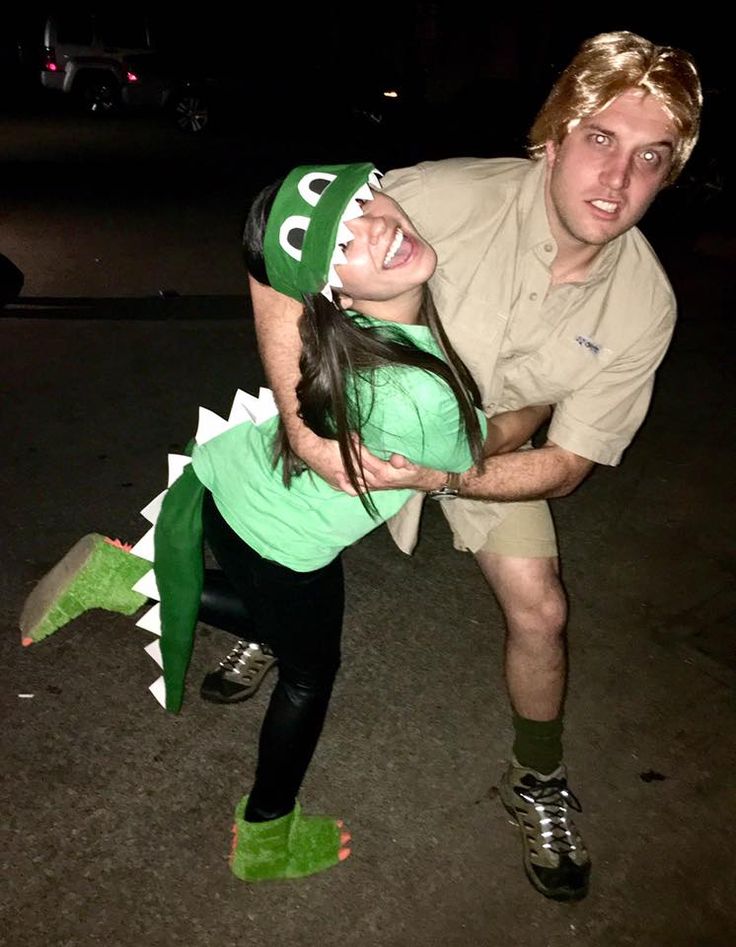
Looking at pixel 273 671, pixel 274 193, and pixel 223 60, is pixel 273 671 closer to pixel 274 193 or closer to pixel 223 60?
pixel 274 193

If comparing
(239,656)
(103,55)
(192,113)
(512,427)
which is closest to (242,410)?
(512,427)

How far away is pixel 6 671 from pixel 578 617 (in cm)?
227

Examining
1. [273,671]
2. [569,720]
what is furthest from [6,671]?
[569,720]

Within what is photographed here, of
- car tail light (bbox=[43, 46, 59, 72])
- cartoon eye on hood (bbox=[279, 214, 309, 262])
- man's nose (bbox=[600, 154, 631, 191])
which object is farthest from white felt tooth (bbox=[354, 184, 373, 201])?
car tail light (bbox=[43, 46, 59, 72])

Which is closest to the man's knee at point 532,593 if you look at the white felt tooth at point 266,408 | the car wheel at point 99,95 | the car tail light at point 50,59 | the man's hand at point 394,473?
the man's hand at point 394,473

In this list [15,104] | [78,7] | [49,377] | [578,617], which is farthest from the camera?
[15,104]

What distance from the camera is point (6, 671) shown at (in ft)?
10.2

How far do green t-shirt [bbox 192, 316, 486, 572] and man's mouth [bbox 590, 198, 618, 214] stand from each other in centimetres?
57

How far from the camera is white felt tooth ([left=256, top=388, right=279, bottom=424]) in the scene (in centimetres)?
222

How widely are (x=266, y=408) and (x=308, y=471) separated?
29cm

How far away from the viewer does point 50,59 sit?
16.6m

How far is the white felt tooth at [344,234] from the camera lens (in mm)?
1771

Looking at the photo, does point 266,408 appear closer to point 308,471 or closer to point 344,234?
point 308,471

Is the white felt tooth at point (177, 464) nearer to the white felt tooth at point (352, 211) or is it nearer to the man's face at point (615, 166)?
the white felt tooth at point (352, 211)
